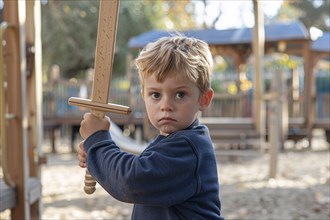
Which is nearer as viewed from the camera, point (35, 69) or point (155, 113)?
point (155, 113)

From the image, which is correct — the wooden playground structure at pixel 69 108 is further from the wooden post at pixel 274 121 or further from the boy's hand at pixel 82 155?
the boy's hand at pixel 82 155

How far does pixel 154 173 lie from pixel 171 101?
0.23 metres

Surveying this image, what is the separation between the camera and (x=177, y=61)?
1536mm

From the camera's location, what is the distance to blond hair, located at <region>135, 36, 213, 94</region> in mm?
1533

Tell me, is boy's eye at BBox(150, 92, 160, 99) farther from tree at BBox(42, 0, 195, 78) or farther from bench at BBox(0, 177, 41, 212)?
tree at BBox(42, 0, 195, 78)

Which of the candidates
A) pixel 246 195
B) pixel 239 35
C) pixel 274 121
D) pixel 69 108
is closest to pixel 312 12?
pixel 239 35

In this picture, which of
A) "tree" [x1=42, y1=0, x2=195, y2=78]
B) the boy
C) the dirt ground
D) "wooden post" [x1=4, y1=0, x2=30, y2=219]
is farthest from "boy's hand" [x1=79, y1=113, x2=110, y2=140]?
"tree" [x1=42, y1=0, x2=195, y2=78]

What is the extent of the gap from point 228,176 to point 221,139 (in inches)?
105

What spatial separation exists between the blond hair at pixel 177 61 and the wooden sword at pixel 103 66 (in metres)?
0.11

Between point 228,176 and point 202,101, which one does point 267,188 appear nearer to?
point 228,176

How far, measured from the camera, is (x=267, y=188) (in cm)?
600

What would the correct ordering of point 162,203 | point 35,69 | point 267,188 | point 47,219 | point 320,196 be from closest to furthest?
point 162,203 < point 35,69 < point 47,219 < point 320,196 < point 267,188

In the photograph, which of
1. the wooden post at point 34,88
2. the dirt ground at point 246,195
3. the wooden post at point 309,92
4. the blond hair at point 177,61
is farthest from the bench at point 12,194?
the wooden post at point 309,92

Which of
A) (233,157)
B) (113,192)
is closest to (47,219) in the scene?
(113,192)
